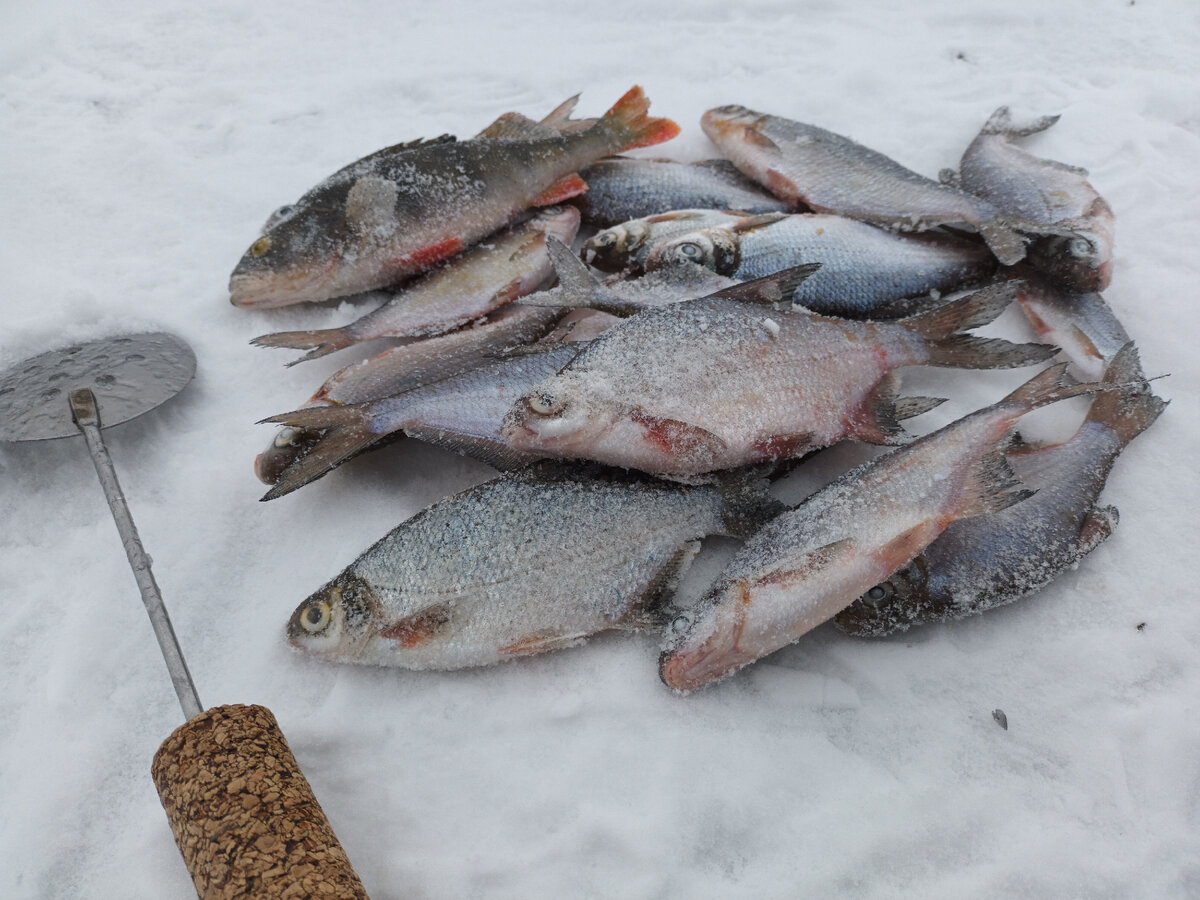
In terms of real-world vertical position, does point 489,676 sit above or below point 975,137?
below

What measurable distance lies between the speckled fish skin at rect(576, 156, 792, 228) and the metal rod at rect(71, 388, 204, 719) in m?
1.88

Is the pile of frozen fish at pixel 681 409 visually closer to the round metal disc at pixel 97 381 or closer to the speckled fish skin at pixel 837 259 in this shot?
the speckled fish skin at pixel 837 259

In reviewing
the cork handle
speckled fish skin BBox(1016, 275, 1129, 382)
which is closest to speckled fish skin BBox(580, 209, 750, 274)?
speckled fish skin BBox(1016, 275, 1129, 382)

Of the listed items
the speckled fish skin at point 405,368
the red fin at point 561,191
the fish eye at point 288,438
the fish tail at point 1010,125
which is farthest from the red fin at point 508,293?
the fish tail at point 1010,125

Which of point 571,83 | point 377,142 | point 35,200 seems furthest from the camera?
point 571,83

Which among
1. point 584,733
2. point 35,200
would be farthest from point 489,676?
point 35,200

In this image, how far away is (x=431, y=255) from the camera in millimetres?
2943

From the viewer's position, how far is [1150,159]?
349 centimetres

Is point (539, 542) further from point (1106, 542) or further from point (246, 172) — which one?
point (246, 172)

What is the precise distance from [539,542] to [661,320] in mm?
674

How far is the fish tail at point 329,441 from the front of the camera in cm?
225

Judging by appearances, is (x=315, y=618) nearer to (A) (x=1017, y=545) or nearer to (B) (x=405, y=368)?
(B) (x=405, y=368)

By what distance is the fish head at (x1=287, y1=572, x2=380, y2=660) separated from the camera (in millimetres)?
2055

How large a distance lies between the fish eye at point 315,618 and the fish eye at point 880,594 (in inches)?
53.8
